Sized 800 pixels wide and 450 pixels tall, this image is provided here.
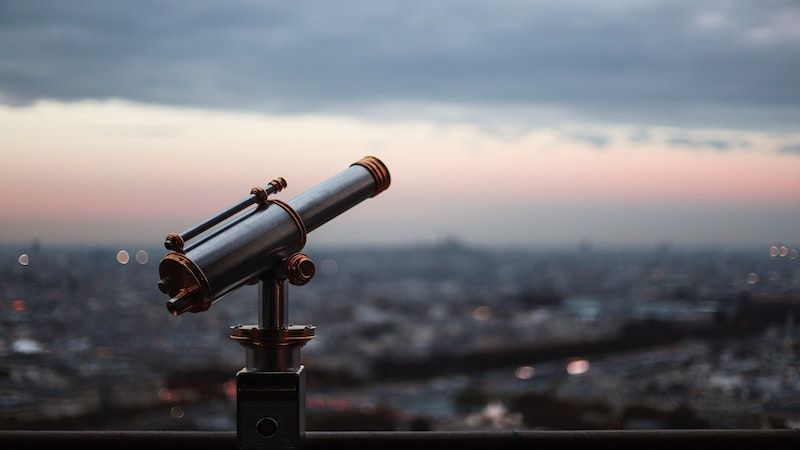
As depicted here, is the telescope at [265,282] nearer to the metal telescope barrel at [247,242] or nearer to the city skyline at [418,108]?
the metal telescope barrel at [247,242]

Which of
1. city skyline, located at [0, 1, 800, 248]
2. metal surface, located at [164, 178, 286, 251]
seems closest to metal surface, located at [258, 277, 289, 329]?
metal surface, located at [164, 178, 286, 251]

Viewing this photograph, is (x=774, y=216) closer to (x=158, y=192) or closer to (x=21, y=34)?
(x=158, y=192)

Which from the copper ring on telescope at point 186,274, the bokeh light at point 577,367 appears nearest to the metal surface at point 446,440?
the copper ring on telescope at point 186,274

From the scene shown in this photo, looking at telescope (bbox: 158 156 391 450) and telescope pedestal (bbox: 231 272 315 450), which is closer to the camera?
telescope (bbox: 158 156 391 450)

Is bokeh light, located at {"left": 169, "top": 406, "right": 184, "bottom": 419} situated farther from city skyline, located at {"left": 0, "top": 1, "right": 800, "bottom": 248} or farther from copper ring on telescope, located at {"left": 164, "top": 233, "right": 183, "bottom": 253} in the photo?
copper ring on telescope, located at {"left": 164, "top": 233, "right": 183, "bottom": 253}

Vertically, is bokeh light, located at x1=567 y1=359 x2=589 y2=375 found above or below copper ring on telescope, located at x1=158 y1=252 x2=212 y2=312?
above
